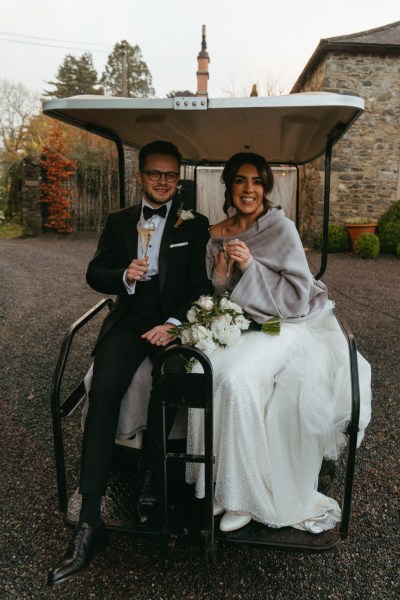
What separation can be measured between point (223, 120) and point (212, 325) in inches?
55.0

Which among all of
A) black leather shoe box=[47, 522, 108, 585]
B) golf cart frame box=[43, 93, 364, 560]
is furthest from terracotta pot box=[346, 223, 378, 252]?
black leather shoe box=[47, 522, 108, 585]

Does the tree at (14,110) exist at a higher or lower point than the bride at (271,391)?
higher

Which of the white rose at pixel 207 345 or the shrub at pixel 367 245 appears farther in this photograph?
the shrub at pixel 367 245

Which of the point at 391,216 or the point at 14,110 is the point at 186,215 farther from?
the point at 14,110

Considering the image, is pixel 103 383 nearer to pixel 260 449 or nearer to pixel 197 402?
pixel 197 402

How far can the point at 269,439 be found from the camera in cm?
230

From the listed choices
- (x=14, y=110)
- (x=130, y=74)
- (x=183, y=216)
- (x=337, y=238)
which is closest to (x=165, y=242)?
(x=183, y=216)

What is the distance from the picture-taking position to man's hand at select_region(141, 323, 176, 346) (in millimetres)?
2664

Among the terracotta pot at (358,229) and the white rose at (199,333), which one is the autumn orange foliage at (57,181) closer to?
the terracotta pot at (358,229)

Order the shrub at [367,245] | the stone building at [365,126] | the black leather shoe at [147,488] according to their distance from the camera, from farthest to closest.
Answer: the stone building at [365,126]
the shrub at [367,245]
the black leather shoe at [147,488]

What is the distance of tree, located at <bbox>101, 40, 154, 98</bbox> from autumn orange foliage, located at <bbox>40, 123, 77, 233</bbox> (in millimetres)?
22393

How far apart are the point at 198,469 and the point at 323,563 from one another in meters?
0.79

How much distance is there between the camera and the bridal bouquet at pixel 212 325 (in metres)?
2.36

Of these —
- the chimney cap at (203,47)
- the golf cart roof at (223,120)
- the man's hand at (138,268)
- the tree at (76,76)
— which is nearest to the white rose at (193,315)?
the man's hand at (138,268)
